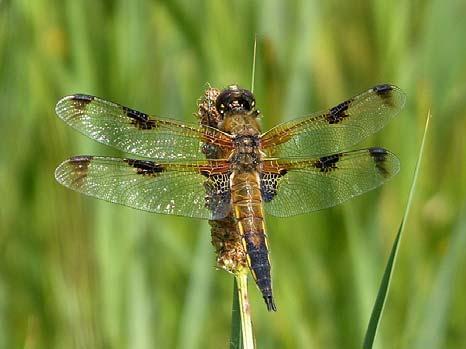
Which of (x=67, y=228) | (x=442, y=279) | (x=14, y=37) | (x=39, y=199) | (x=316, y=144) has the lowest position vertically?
(x=442, y=279)

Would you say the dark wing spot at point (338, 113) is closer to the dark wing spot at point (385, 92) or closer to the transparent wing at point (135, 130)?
the dark wing spot at point (385, 92)

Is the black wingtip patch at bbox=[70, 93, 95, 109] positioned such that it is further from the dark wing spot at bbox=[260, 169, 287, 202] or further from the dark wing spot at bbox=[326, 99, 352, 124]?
the dark wing spot at bbox=[326, 99, 352, 124]

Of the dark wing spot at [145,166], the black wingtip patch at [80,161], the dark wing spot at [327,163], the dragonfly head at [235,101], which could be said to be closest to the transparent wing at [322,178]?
the dark wing spot at [327,163]

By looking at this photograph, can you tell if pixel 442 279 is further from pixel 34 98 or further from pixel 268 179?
pixel 34 98

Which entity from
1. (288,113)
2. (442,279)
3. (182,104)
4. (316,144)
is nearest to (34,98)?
(182,104)

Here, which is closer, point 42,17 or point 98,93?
point 98,93

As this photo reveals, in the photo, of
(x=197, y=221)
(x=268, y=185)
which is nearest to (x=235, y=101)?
(x=268, y=185)

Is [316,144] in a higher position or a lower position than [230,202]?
higher
